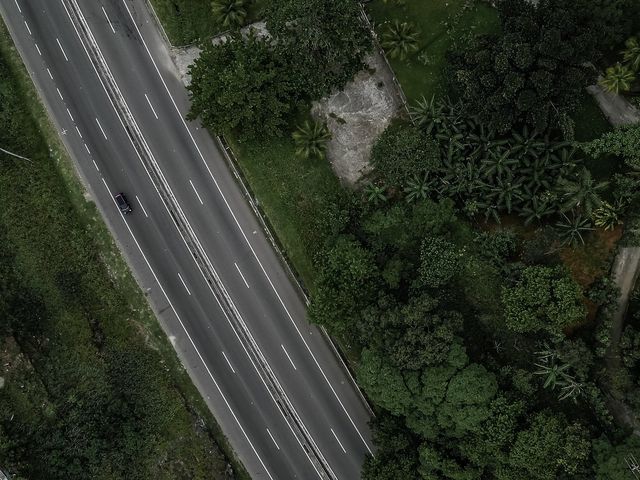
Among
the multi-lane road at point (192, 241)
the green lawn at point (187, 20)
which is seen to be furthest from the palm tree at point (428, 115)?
the green lawn at point (187, 20)

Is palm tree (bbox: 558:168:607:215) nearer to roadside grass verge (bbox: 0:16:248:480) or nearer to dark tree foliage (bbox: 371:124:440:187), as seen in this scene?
dark tree foliage (bbox: 371:124:440:187)

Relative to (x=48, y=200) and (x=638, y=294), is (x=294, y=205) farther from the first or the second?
(x=638, y=294)

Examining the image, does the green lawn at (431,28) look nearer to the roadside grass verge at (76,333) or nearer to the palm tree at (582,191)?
the palm tree at (582,191)

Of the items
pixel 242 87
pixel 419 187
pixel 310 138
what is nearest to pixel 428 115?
pixel 419 187

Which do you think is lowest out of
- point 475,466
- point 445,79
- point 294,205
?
point 475,466

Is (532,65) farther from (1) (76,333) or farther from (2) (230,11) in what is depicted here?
(1) (76,333)

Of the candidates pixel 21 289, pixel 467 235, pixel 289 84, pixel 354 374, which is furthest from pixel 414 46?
pixel 21 289
